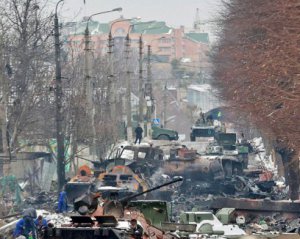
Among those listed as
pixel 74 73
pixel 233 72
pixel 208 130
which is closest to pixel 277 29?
pixel 233 72

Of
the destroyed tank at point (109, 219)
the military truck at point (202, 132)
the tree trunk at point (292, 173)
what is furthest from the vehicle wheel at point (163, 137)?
the destroyed tank at point (109, 219)

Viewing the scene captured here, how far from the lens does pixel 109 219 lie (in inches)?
991

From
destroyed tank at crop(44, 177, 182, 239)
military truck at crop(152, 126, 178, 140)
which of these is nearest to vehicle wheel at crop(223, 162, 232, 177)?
military truck at crop(152, 126, 178, 140)

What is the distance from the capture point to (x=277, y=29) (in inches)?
2014

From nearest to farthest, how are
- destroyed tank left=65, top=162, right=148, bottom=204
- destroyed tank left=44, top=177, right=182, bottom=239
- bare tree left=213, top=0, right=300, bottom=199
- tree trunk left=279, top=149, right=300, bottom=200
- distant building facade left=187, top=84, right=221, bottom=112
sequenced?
destroyed tank left=44, top=177, right=182, bottom=239 < bare tree left=213, top=0, right=300, bottom=199 < destroyed tank left=65, top=162, right=148, bottom=204 < tree trunk left=279, top=149, right=300, bottom=200 < distant building facade left=187, top=84, right=221, bottom=112

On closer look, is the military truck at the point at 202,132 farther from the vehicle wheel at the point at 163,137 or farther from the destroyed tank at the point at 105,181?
the destroyed tank at the point at 105,181

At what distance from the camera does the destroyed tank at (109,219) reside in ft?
80.5

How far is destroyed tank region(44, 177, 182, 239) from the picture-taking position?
2453cm

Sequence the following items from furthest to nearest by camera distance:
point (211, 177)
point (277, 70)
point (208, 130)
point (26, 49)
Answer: point (208, 130), point (26, 49), point (211, 177), point (277, 70)

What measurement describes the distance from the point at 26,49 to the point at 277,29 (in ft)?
40.2

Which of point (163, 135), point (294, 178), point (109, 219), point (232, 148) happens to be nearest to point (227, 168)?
point (294, 178)

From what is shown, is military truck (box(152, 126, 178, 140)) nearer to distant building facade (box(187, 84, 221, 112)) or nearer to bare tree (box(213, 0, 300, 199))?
bare tree (box(213, 0, 300, 199))

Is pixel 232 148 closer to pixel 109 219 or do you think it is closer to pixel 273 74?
pixel 273 74

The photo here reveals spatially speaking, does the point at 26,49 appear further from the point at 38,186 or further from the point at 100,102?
the point at 100,102
